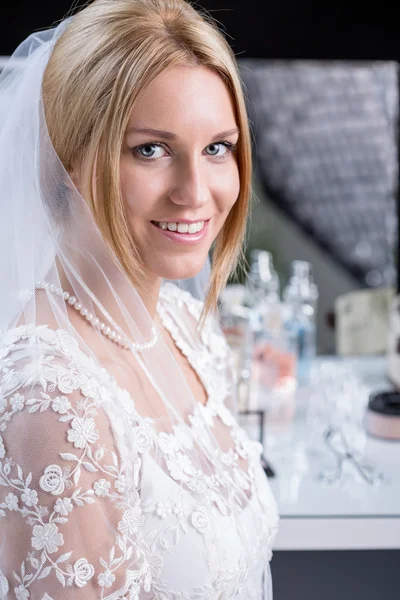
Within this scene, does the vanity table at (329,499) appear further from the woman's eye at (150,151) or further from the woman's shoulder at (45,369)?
the woman's eye at (150,151)

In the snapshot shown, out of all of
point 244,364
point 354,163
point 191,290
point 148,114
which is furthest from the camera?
point 354,163

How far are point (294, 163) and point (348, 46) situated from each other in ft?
7.23

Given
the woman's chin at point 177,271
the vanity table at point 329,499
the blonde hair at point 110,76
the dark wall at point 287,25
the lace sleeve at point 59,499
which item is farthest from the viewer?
the dark wall at point 287,25

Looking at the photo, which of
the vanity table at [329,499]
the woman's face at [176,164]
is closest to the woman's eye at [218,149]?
the woman's face at [176,164]

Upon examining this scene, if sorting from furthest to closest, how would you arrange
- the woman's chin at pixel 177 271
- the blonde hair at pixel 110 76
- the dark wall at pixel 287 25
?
1. the dark wall at pixel 287 25
2. the woman's chin at pixel 177 271
3. the blonde hair at pixel 110 76

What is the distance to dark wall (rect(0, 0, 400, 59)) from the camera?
2080 mm

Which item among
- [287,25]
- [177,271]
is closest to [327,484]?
[177,271]

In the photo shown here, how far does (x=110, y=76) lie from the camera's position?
0.97 metres

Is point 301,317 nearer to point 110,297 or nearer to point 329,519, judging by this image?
point 329,519

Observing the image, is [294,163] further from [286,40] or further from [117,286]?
[117,286]

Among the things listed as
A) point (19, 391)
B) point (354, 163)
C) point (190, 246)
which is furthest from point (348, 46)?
point (354, 163)

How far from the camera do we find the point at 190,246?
108 centimetres

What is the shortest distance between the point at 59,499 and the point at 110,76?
0.53 metres

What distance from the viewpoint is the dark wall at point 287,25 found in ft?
6.82
